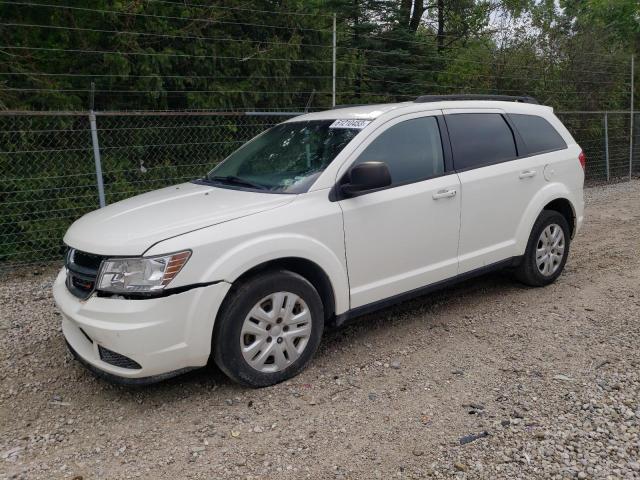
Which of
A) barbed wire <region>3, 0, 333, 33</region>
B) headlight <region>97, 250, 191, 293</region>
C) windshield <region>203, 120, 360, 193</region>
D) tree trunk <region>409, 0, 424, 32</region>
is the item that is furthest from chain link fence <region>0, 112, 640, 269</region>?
tree trunk <region>409, 0, 424, 32</region>

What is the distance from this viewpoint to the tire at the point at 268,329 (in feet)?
10.5

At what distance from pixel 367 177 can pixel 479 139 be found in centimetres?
153

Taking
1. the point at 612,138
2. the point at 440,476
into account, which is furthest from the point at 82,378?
the point at 612,138

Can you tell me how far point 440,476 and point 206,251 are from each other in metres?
1.70

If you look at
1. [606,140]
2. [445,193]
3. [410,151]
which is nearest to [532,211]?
[445,193]

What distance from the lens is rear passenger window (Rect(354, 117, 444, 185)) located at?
394cm

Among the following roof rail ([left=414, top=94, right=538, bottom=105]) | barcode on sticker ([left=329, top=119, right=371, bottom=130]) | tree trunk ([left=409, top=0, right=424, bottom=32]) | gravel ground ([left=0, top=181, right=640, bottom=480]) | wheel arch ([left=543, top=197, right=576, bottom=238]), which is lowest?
gravel ground ([left=0, top=181, right=640, bottom=480])

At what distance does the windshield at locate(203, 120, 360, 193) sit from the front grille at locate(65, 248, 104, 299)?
3.84 feet

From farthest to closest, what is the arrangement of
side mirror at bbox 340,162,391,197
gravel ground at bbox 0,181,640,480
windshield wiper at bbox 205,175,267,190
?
windshield wiper at bbox 205,175,267,190, side mirror at bbox 340,162,391,197, gravel ground at bbox 0,181,640,480

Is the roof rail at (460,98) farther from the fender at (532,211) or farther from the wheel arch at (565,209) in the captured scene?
the wheel arch at (565,209)

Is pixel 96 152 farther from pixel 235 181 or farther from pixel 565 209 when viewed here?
pixel 565 209

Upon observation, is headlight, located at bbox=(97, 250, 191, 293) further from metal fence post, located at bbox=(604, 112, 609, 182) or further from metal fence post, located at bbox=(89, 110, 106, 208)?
metal fence post, located at bbox=(604, 112, 609, 182)

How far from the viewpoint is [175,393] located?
3459 millimetres

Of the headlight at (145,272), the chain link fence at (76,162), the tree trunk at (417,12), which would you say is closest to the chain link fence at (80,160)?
the chain link fence at (76,162)
